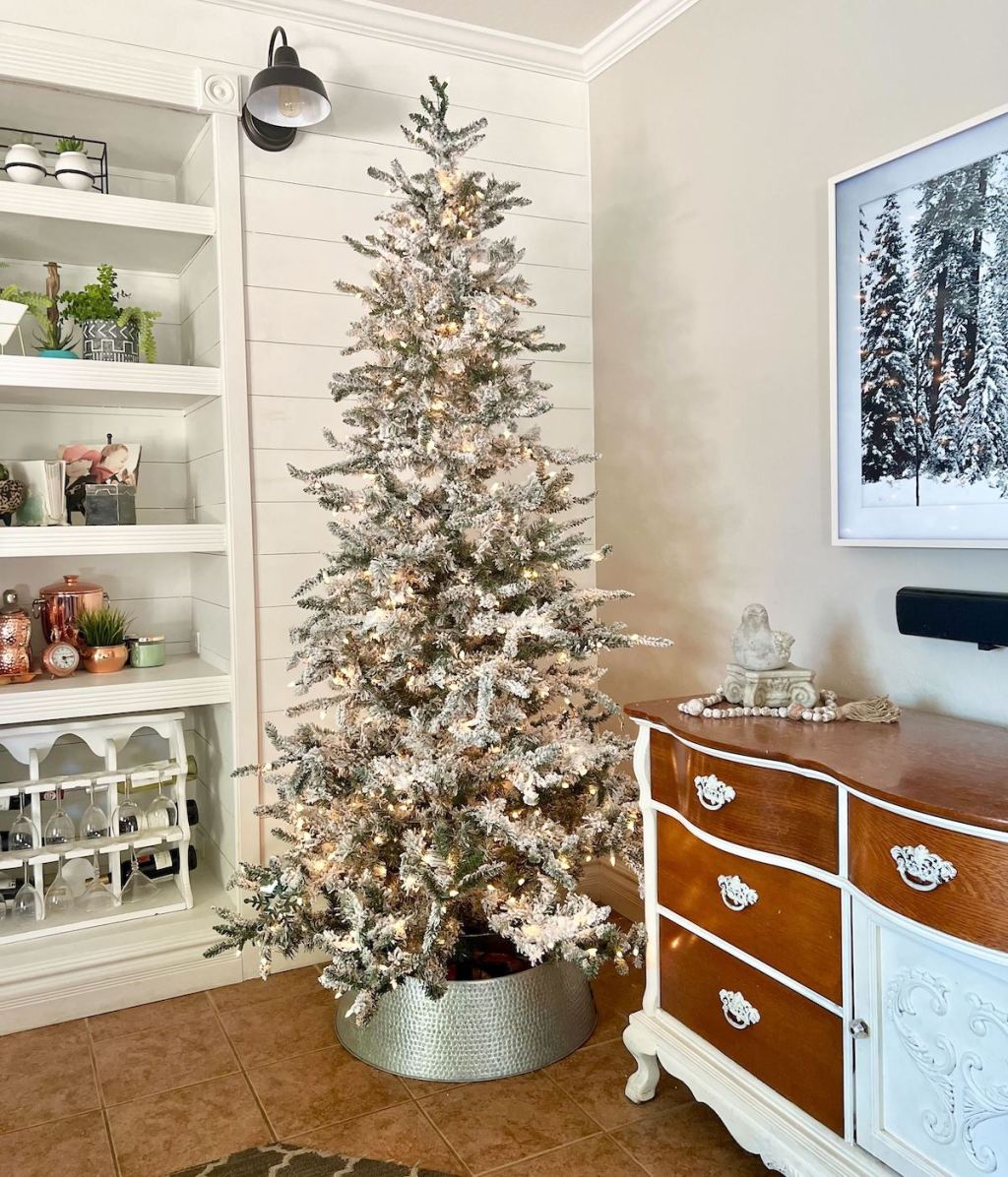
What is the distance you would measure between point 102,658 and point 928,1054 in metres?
2.41

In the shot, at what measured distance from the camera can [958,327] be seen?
76.3 inches

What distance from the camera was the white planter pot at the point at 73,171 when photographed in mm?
2705

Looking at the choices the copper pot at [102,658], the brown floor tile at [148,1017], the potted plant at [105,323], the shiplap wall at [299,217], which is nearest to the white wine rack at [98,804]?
the copper pot at [102,658]

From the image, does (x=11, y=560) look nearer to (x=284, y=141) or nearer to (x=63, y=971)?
(x=63, y=971)

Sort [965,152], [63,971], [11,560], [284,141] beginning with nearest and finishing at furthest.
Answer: [965,152]
[63,971]
[284,141]
[11,560]

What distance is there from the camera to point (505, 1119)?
2.13 metres

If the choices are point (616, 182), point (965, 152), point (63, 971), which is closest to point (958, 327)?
point (965, 152)

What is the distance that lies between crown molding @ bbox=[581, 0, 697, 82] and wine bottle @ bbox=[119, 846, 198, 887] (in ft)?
9.46

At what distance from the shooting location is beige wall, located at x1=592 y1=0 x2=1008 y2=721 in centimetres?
209

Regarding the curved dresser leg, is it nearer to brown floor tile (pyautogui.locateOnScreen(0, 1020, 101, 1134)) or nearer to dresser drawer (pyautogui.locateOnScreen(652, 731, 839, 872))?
dresser drawer (pyautogui.locateOnScreen(652, 731, 839, 872))

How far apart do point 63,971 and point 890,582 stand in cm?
235

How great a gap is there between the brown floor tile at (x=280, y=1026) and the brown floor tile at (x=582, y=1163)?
698 mm

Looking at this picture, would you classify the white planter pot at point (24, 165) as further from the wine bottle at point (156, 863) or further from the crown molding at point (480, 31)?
the wine bottle at point (156, 863)

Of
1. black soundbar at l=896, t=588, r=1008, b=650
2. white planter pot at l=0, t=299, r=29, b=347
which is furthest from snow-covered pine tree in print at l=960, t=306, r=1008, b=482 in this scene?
white planter pot at l=0, t=299, r=29, b=347
